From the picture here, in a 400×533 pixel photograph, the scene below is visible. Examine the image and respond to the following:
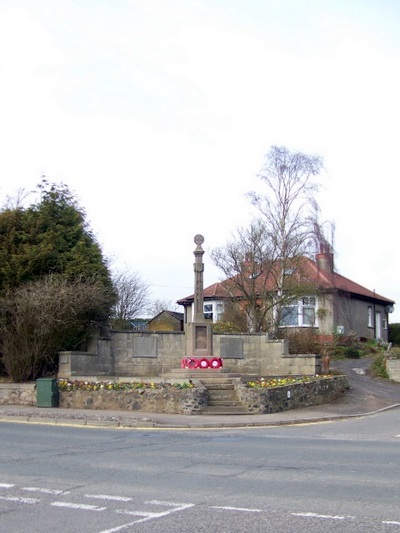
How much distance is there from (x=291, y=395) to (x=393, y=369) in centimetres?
920

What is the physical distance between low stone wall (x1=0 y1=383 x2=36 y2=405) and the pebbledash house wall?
3289 millimetres

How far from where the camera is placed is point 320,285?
120 feet

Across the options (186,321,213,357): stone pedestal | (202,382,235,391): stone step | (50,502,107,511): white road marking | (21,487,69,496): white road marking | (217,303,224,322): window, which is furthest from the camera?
(217,303,224,322): window

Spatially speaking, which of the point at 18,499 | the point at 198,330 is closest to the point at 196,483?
the point at 18,499

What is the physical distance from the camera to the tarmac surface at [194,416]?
1839cm

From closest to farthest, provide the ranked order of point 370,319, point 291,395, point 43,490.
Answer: point 43,490 < point 291,395 < point 370,319

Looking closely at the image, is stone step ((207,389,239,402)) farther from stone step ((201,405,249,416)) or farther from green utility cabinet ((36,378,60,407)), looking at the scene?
green utility cabinet ((36,378,60,407))

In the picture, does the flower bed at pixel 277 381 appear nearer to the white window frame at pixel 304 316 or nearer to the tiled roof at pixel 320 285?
the tiled roof at pixel 320 285

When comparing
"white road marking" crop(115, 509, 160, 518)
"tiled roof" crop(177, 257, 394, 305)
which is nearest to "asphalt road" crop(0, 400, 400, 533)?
"white road marking" crop(115, 509, 160, 518)

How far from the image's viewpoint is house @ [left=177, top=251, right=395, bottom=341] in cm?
3631

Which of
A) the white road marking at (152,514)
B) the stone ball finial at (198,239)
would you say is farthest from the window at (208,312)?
the white road marking at (152,514)

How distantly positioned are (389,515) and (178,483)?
3.10 meters

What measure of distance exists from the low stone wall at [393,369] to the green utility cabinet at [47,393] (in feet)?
49.4

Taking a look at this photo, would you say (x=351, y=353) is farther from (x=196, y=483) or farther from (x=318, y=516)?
(x=318, y=516)
